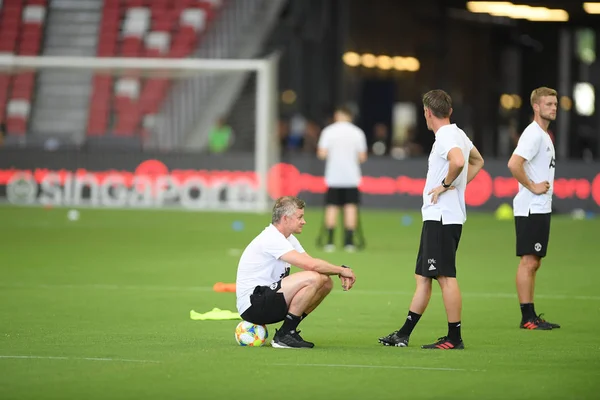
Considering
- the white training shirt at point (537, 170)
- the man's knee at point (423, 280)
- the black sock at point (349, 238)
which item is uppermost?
the white training shirt at point (537, 170)

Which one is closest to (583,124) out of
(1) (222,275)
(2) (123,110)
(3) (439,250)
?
(2) (123,110)

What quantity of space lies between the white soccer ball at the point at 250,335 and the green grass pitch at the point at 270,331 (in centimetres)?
9

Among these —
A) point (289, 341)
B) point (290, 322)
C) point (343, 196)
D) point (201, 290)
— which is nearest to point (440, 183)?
point (290, 322)

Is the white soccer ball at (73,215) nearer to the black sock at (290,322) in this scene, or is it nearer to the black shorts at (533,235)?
the black shorts at (533,235)

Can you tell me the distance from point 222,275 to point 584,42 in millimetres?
27224

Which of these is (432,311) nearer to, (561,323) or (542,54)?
(561,323)

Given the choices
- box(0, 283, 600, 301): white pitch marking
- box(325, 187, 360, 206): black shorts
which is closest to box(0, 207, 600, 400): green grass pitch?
box(0, 283, 600, 301): white pitch marking

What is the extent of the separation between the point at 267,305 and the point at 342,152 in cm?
1011

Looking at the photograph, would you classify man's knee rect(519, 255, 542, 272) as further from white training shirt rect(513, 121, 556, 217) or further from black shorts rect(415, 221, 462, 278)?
black shorts rect(415, 221, 462, 278)

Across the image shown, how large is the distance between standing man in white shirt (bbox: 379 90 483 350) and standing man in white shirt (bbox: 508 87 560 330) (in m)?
1.60

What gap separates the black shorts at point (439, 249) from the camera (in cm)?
990

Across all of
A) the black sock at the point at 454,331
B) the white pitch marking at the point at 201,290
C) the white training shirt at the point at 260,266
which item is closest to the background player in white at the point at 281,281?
the white training shirt at the point at 260,266

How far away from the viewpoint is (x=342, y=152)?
64.7ft

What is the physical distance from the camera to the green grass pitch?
8.34m
